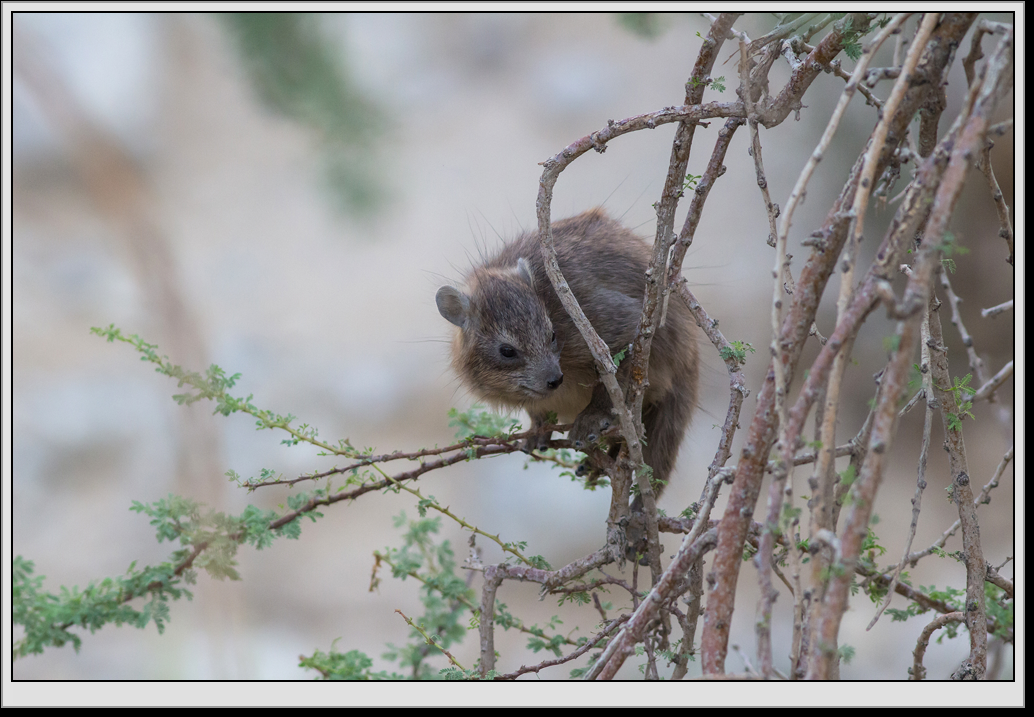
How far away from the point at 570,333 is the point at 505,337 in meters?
0.21

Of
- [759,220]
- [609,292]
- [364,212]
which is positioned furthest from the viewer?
[759,220]

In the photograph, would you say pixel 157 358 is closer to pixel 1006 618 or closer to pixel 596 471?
pixel 596 471

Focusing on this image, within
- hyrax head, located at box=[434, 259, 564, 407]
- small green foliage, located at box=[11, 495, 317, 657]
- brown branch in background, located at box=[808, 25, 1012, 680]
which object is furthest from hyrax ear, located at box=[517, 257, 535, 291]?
brown branch in background, located at box=[808, 25, 1012, 680]

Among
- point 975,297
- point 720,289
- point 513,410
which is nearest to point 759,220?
point 720,289

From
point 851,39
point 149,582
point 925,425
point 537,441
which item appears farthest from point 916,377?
point 149,582

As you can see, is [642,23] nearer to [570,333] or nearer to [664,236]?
[664,236]

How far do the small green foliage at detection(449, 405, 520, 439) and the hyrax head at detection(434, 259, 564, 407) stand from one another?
0.72 feet

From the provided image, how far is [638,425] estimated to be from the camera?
1803mm

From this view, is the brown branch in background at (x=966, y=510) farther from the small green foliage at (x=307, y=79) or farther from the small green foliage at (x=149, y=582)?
the small green foliage at (x=149, y=582)

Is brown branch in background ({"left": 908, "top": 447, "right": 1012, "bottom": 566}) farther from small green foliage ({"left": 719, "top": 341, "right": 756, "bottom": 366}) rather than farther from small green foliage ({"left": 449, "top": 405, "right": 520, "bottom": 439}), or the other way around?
small green foliage ({"left": 449, "top": 405, "right": 520, "bottom": 439})

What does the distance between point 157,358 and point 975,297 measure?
286 cm

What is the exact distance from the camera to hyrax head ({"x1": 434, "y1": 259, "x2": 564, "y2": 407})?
2422 millimetres

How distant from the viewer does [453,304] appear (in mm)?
2631

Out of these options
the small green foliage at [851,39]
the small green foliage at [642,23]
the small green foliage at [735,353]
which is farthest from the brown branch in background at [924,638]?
the small green foliage at [642,23]
